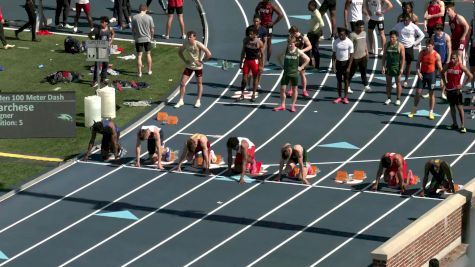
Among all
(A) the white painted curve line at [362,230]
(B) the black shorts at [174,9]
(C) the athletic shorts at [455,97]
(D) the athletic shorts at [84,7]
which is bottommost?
(A) the white painted curve line at [362,230]

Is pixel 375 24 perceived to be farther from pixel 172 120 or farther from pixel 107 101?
pixel 107 101

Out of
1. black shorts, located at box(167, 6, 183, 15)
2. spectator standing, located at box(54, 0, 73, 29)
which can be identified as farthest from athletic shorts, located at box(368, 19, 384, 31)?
spectator standing, located at box(54, 0, 73, 29)

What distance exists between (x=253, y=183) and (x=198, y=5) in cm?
1478

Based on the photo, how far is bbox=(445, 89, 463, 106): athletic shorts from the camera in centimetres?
3584

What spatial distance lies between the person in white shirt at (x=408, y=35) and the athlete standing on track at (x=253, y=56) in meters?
3.64

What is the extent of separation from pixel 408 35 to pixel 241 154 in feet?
24.1

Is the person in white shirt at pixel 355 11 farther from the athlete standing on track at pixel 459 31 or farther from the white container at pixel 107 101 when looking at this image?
the white container at pixel 107 101

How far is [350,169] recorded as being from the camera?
112 ft

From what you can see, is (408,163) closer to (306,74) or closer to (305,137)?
(305,137)

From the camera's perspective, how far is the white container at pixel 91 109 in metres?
37.3

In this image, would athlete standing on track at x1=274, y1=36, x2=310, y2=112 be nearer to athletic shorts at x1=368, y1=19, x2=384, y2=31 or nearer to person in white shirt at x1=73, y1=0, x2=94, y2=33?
athletic shorts at x1=368, y1=19, x2=384, y2=31

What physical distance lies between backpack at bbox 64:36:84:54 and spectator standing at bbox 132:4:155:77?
11.0ft

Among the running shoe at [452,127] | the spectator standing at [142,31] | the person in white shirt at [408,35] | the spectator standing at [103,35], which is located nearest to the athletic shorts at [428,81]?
the running shoe at [452,127]

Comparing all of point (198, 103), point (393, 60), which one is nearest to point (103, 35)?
point (198, 103)
